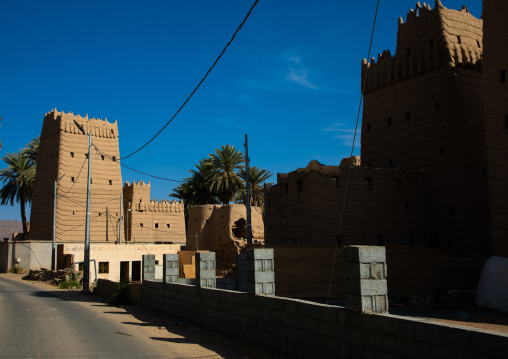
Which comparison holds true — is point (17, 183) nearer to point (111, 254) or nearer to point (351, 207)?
point (111, 254)

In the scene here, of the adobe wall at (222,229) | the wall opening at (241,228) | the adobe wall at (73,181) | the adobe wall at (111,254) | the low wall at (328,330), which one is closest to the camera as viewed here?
the low wall at (328,330)

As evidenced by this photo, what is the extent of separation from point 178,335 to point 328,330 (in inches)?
204

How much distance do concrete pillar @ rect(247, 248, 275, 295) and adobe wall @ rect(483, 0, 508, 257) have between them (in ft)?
39.5

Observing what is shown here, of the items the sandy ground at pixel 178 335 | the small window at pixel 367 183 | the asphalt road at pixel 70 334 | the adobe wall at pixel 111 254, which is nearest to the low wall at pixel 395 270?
the small window at pixel 367 183

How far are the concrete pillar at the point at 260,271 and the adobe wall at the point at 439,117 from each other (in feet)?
52.7

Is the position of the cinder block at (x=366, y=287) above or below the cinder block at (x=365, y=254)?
below

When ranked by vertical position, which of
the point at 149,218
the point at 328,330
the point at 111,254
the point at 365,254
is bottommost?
the point at 328,330

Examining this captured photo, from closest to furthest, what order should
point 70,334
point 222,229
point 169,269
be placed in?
point 70,334, point 169,269, point 222,229

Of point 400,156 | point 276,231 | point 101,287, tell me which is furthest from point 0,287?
point 400,156

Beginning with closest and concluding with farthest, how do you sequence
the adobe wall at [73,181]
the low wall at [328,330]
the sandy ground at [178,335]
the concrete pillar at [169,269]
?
the low wall at [328,330], the sandy ground at [178,335], the concrete pillar at [169,269], the adobe wall at [73,181]

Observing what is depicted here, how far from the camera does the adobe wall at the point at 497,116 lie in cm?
1897

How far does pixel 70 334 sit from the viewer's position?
11711mm

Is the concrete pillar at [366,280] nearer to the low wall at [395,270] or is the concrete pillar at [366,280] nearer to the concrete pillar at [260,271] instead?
the concrete pillar at [260,271]

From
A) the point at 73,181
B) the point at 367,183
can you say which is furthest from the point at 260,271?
the point at 73,181
